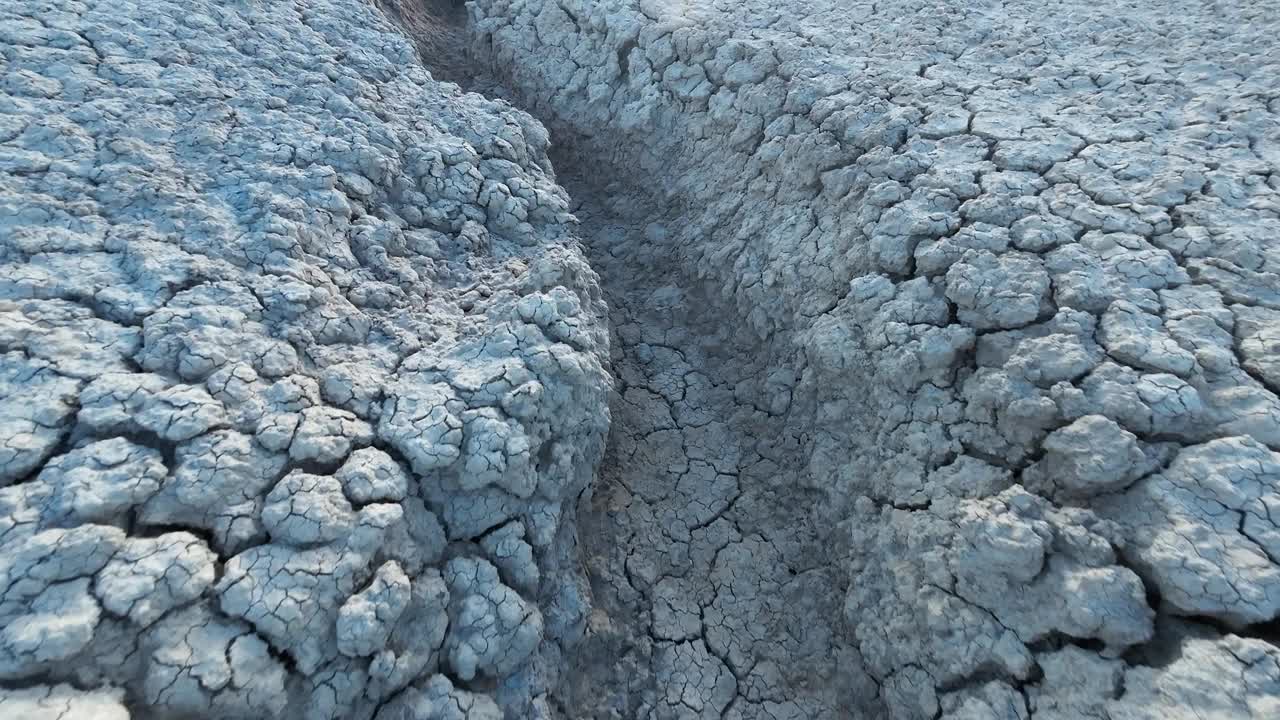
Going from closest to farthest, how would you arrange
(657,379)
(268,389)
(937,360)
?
(268,389), (937,360), (657,379)

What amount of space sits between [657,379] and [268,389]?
134cm

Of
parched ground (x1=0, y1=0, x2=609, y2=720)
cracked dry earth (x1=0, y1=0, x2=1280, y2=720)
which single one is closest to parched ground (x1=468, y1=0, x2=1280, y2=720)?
cracked dry earth (x1=0, y1=0, x2=1280, y2=720)

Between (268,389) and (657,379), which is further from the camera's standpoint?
(657,379)

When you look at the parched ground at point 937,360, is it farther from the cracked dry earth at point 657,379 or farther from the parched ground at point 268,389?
the parched ground at point 268,389

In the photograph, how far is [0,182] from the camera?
198 cm

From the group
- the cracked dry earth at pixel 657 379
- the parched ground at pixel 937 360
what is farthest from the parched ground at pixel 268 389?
the parched ground at pixel 937 360

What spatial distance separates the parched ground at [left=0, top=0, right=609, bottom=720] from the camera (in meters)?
1.44

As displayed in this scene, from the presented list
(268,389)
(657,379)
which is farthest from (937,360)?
(268,389)

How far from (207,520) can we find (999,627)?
184cm

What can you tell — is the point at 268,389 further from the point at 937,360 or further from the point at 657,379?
the point at 937,360

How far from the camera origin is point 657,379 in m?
2.68

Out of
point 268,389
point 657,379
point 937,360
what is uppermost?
point 937,360

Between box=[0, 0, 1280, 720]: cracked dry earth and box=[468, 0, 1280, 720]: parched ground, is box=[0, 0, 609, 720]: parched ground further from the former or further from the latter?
box=[468, 0, 1280, 720]: parched ground

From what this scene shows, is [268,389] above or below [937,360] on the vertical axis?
below
